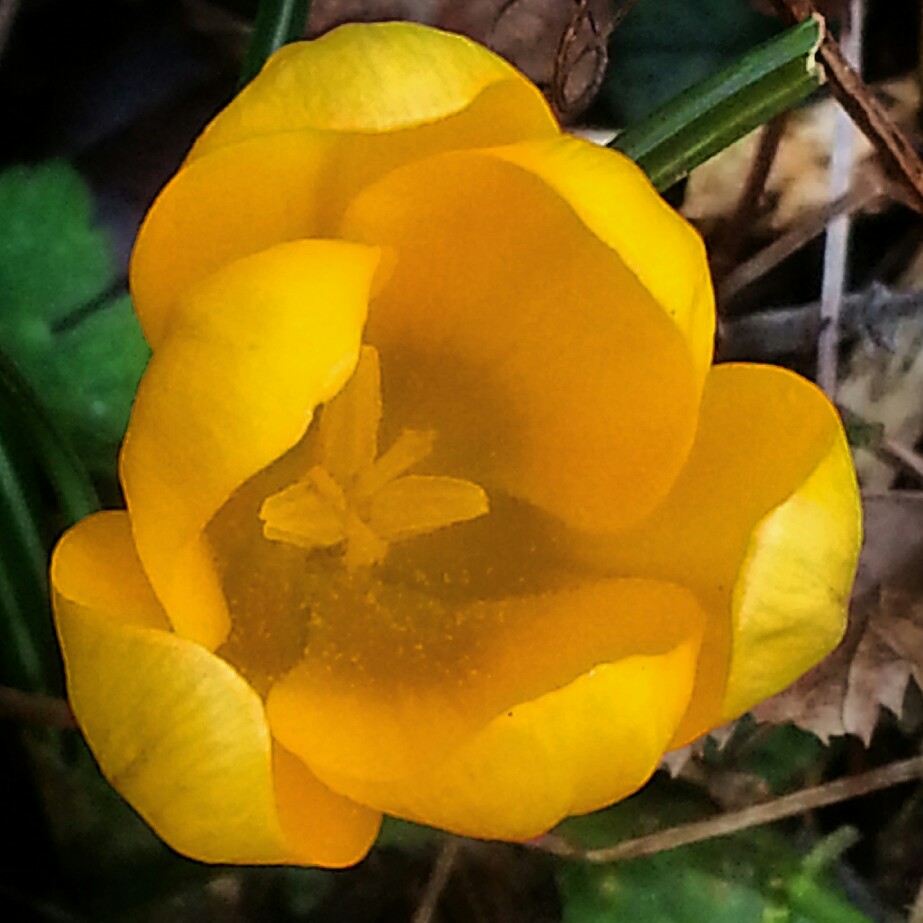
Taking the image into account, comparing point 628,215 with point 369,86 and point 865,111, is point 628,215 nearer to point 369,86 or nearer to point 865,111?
point 369,86

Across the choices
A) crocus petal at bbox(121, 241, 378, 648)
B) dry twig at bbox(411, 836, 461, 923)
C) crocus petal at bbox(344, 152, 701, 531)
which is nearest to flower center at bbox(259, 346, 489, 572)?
crocus petal at bbox(344, 152, 701, 531)

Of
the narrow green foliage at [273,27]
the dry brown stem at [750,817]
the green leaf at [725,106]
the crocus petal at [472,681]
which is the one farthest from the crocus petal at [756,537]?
the narrow green foliage at [273,27]

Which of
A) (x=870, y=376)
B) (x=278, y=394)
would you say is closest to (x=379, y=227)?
(x=278, y=394)

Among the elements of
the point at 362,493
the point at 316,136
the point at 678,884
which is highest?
the point at 316,136

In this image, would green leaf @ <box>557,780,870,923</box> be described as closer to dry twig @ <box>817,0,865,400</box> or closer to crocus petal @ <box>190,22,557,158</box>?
dry twig @ <box>817,0,865,400</box>

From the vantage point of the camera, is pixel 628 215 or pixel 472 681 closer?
pixel 628 215

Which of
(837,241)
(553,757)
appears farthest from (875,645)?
(553,757)
